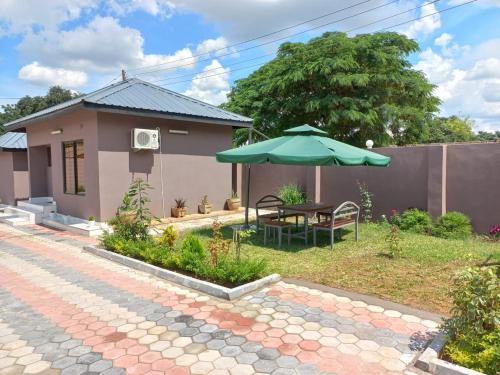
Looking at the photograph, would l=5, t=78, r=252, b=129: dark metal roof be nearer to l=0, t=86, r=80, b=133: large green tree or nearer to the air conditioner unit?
the air conditioner unit

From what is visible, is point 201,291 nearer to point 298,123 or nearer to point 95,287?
point 95,287

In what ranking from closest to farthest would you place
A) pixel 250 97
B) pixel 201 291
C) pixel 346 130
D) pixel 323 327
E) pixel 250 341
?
pixel 250 341 → pixel 323 327 → pixel 201 291 → pixel 346 130 → pixel 250 97

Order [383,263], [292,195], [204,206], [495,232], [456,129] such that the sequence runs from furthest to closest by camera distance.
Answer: [456,129] < [204,206] < [292,195] < [495,232] < [383,263]

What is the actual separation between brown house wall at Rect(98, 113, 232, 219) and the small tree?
4605mm

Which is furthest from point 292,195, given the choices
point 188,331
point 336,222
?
point 188,331

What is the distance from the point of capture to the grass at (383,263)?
459 cm

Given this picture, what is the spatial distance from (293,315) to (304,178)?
8069mm

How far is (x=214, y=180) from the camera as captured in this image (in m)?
12.1

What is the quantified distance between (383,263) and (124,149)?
22.8 feet

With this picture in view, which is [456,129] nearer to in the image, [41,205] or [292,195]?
[292,195]

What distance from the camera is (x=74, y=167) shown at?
10438mm

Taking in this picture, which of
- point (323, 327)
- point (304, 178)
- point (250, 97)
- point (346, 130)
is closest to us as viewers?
point (323, 327)

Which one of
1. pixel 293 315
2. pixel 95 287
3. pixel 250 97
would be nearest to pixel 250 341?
pixel 293 315

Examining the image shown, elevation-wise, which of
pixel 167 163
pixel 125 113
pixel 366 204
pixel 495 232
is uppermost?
pixel 125 113
